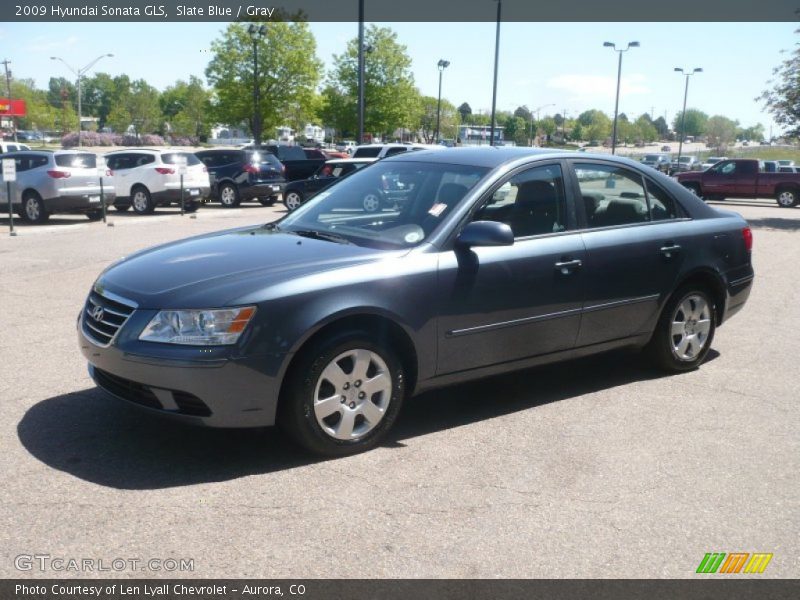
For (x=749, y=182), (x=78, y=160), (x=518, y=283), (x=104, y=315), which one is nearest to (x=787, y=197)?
(x=749, y=182)

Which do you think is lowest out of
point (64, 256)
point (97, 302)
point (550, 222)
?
point (64, 256)

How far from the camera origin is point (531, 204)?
5.40m

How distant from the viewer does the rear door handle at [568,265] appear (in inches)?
209

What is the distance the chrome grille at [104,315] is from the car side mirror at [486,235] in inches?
73.3

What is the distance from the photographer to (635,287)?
18.9 ft

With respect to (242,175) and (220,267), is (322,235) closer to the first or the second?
(220,267)

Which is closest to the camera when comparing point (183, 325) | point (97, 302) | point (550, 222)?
point (183, 325)

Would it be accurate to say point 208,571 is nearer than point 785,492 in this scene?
Yes

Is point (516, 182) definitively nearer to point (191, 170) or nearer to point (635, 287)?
point (635, 287)

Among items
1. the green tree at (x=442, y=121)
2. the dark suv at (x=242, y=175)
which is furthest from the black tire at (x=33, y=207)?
the green tree at (x=442, y=121)

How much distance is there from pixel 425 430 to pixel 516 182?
1668 millimetres

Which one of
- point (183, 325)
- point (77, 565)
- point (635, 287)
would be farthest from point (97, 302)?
point (635, 287)

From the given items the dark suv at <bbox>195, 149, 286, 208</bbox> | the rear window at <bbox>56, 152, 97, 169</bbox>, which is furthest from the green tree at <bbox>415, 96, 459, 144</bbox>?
the rear window at <bbox>56, 152, 97, 169</bbox>

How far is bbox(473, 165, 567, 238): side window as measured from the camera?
17.0ft
